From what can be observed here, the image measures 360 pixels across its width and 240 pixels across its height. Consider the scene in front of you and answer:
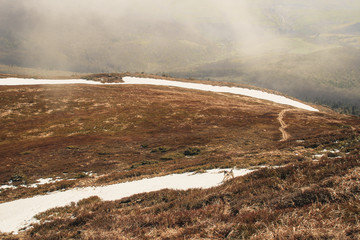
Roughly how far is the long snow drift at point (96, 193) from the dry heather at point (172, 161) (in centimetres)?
157

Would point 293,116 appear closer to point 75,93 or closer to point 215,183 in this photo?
point 215,183

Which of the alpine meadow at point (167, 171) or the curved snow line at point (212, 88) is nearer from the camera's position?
the alpine meadow at point (167, 171)

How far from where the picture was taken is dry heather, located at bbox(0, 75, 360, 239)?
21.8 feet

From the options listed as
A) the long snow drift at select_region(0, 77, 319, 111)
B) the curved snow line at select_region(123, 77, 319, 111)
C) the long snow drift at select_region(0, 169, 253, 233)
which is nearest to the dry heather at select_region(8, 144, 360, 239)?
the long snow drift at select_region(0, 169, 253, 233)

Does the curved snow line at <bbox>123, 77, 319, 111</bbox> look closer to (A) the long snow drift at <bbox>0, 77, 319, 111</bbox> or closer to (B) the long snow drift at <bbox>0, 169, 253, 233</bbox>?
(A) the long snow drift at <bbox>0, 77, 319, 111</bbox>

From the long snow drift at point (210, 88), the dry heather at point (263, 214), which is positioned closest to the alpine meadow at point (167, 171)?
the dry heather at point (263, 214)

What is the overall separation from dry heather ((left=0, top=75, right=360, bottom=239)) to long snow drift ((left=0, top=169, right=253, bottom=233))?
157 centimetres

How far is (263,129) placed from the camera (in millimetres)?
47125

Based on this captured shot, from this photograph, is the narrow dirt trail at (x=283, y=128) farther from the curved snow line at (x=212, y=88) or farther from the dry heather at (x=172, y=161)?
the curved snow line at (x=212, y=88)

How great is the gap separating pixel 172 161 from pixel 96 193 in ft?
38.6

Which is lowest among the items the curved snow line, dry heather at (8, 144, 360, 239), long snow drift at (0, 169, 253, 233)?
long snow drift at (0, 169, 253, 233)

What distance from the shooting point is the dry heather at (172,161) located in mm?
6641

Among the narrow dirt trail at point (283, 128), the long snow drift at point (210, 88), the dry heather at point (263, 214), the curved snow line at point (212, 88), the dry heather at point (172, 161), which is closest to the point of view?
the dry heather at point (263, 214)

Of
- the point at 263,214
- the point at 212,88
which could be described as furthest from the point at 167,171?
the point at 212,88
